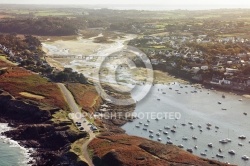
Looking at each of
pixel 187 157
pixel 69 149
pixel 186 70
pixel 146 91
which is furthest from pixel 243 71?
pixel 69 149

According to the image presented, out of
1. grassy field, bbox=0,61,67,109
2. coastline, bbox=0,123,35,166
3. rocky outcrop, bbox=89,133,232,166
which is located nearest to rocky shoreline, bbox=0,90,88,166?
coastline, bbox=0,123,35,166

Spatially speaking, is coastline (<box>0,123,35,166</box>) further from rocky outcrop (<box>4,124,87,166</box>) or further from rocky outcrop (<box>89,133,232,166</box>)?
rocky outcrop (<box>89,133,232,166</box>)

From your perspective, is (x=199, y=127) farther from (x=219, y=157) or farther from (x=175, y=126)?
(x=219, y=157)

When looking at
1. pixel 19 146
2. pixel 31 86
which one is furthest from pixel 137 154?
pixel 31 86

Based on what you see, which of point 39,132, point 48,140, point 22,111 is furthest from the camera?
point 22,111

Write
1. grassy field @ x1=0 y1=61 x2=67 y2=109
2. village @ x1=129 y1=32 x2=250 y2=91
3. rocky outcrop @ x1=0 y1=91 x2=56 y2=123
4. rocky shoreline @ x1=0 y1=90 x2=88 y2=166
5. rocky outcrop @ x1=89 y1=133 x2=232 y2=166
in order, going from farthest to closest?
village @ x1=129 y1=32 x2=250 y2=91 < grassy field @ x1=0 y1=61 x2=67 y2=109 < rocky outcrop @ x1=0 y1=91 x2=56 y2=123 < rocky shoreline @ x1=0 y1=90 x2=88 y2=166 < rocky outcrop @ x1=89 y1=133 x2=232 y2=166

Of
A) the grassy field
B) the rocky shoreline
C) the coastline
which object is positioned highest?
the grassy field

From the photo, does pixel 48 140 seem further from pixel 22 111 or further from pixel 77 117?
pixel 22 111


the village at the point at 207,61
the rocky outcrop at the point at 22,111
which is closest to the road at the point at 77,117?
the rocky outcrop at the point at 22,111

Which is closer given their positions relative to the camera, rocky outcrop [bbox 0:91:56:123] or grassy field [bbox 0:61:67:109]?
rocky outcrop [bbox 0:91:56:123]

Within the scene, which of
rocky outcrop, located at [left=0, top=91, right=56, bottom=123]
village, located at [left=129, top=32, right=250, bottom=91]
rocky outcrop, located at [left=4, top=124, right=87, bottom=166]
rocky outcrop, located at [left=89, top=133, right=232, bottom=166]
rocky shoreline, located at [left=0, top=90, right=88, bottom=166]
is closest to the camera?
rocky outcrop, located at [left=89, top=133, right=232, bottom=166]
